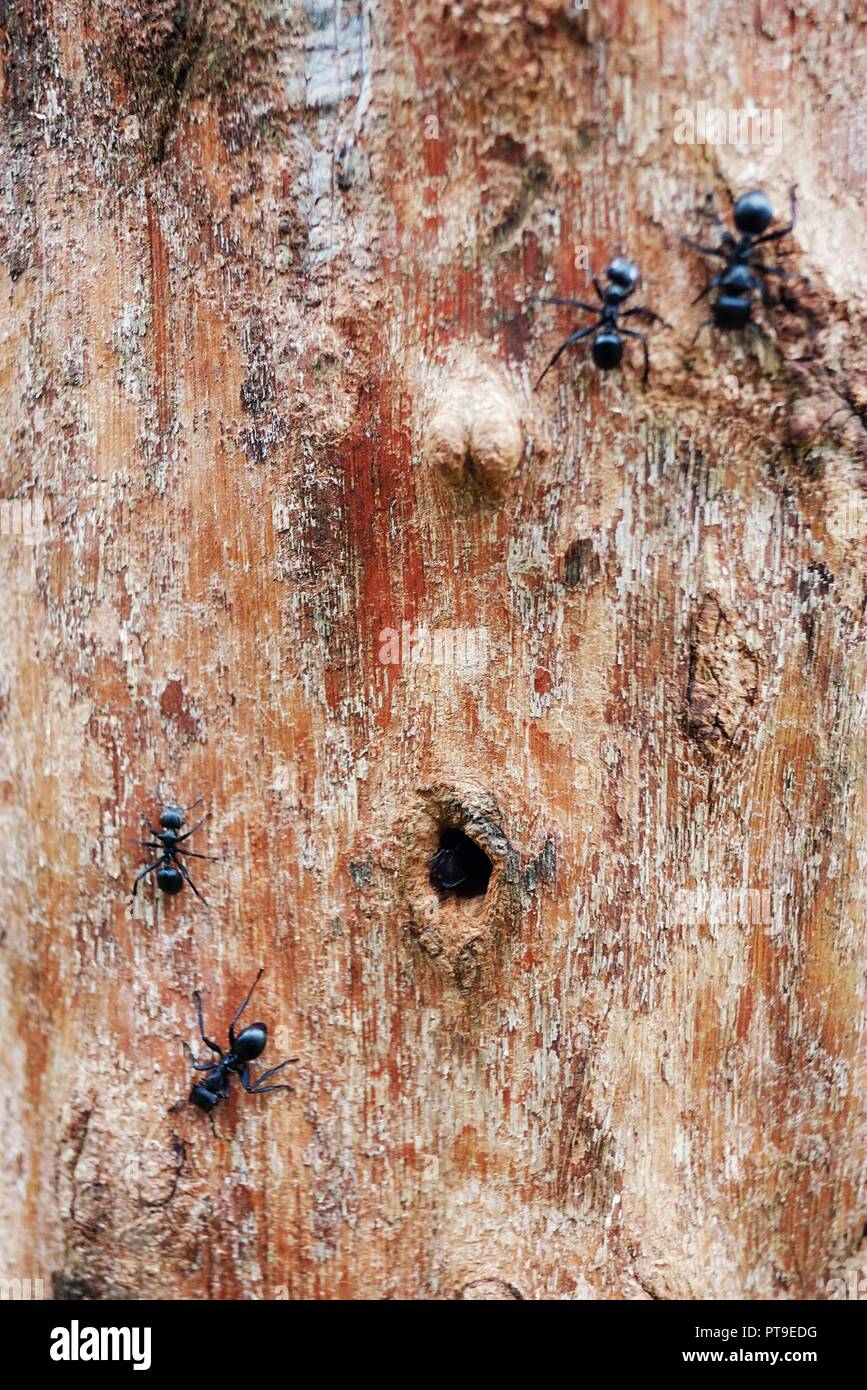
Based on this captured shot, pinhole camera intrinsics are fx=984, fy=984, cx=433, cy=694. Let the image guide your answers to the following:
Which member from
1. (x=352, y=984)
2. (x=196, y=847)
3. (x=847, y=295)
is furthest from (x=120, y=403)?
(x=847, y=295)

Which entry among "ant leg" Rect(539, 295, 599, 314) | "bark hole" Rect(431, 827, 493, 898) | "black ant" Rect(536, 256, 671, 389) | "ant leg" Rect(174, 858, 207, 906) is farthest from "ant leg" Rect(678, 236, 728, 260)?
"ant leg" Rect(174, 858, 207, 906)

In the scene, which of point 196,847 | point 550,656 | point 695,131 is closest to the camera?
point 695,131

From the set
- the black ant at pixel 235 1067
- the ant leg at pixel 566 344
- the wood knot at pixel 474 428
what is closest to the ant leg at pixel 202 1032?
the black ant at pixel 235 1067

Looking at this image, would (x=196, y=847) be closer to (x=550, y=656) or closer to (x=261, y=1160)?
(x=261, y=1160)

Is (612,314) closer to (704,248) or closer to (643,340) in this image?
(643,340)

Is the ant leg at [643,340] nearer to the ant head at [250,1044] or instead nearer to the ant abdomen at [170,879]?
the ant abdomen at [170,879]
